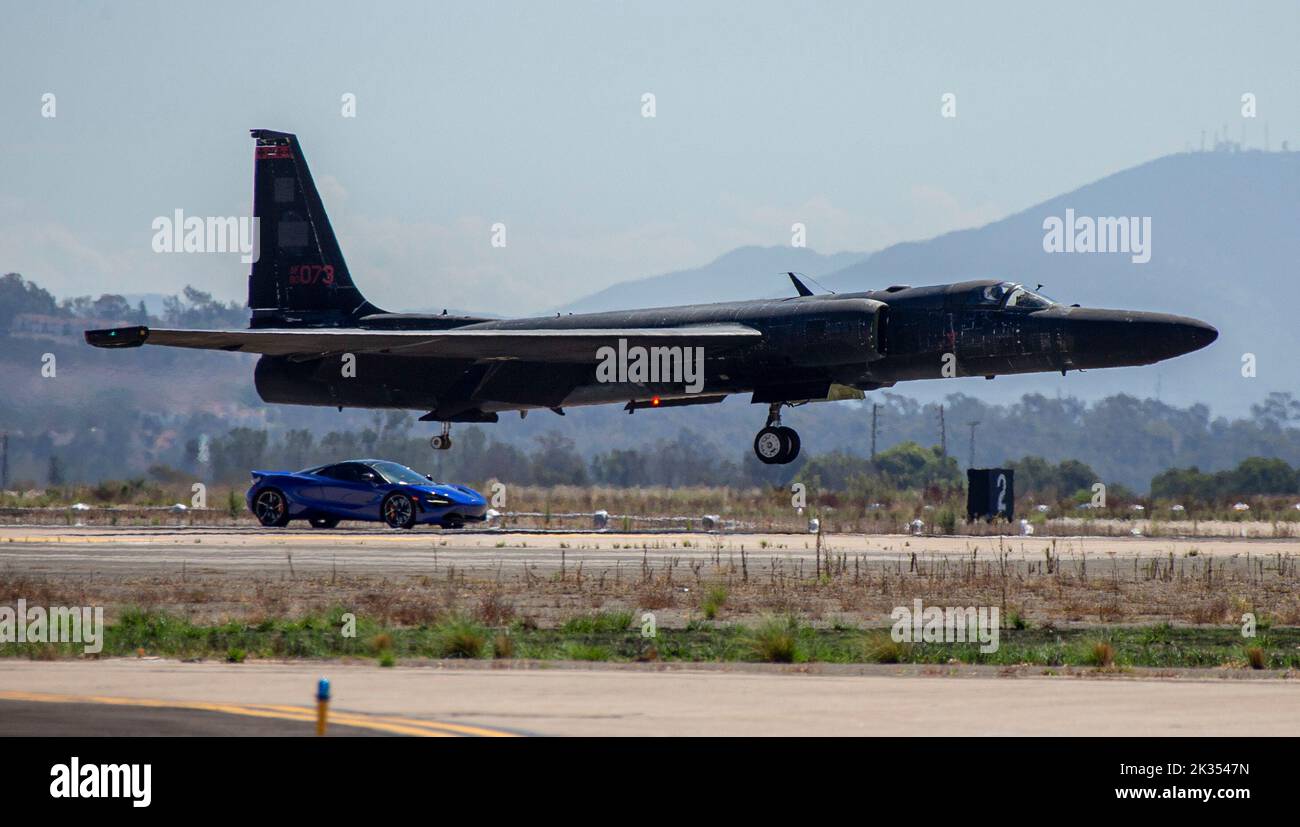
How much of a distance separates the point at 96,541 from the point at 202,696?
60.1 feet

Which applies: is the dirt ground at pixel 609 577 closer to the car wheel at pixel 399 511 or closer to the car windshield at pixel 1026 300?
the car wheel at pixel 399 511

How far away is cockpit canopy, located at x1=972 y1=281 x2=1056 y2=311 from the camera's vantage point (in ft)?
101

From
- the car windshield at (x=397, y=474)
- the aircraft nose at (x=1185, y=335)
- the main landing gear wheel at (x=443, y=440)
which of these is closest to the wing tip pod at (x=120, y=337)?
the car windshield at (x=397, y=474)

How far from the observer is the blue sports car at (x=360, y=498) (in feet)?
109

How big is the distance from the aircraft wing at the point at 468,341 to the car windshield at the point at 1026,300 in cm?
485

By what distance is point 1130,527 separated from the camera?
4500cm

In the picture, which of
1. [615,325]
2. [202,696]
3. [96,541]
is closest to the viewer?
[202,696]

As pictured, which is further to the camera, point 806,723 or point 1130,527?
point 1130,527

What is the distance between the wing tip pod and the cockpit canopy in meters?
15.1

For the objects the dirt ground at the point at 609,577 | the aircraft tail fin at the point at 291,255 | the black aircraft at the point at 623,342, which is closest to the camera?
the dirt ground at the point at 609,577

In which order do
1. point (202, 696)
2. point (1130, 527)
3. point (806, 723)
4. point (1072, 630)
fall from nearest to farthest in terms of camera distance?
point (806, 723) < point (202, 696) < point (1072, 630) < point (1130, 527)

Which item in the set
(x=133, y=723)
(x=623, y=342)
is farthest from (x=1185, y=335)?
(x=133, y=723)
